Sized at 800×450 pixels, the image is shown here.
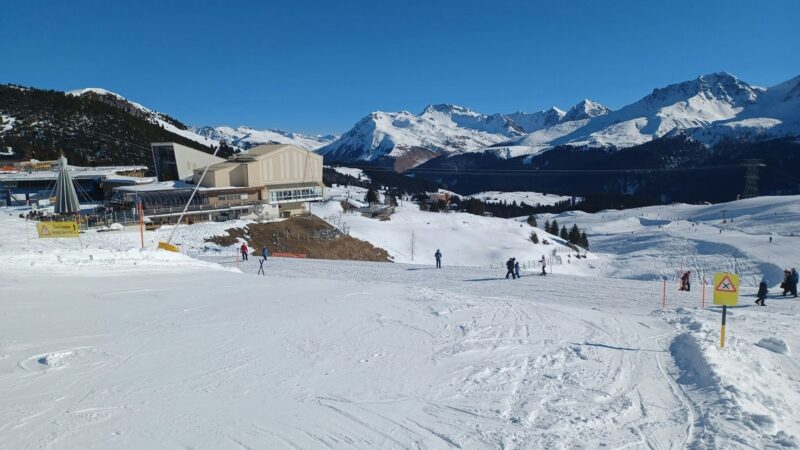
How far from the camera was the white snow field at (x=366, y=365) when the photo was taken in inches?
284

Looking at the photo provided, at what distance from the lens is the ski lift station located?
49875mm

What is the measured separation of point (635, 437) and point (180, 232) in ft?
128

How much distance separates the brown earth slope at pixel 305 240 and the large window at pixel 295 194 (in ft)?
15.8

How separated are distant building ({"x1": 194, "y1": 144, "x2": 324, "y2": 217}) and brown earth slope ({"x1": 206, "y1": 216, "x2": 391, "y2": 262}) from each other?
198 inches

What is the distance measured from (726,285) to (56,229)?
99.6 ft

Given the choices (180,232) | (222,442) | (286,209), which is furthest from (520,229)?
(222,442)

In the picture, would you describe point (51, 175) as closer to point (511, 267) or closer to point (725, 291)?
point (511, 267)

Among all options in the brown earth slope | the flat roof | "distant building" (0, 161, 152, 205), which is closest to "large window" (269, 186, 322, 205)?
the brown earth slope

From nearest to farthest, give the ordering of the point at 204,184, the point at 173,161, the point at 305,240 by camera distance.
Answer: the point at 305,240, the point at 204,184, the point at 173,161

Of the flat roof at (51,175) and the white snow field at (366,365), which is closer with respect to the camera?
the white snow field at (366,365)

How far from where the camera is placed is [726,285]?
11.9m

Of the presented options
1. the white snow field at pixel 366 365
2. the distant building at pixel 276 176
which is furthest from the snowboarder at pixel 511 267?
the distant building at pixel 276 176

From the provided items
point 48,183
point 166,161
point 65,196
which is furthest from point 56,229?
point 48,183

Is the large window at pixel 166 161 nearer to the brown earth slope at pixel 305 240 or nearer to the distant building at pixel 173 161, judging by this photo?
the distant building at pixel 173 161
